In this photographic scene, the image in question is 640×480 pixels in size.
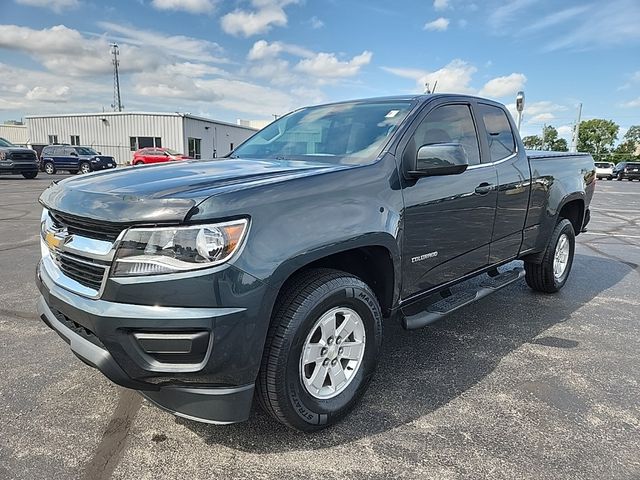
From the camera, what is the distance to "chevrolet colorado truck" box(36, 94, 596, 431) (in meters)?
2.00

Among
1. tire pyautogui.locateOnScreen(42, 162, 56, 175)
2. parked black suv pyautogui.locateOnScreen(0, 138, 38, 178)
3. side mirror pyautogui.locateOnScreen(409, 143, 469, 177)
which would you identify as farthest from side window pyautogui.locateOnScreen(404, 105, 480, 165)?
tire pyautogui.locateOnScreen(42, 162, 56, 175)

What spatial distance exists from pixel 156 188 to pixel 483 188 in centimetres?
246

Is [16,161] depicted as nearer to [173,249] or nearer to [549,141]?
[173,249]

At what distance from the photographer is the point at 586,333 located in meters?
4.07

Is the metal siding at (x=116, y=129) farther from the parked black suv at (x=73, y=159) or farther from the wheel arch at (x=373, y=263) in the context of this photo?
the wheel arch at (x=373, y=263)

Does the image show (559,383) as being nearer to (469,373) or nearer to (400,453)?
(469,373)

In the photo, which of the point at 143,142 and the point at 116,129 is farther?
the point at 116,129

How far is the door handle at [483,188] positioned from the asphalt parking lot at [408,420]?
1201mm

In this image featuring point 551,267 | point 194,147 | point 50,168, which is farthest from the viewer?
point 194,147

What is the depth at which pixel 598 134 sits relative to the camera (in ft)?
256

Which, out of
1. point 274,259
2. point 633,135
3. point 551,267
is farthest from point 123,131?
point 633,135

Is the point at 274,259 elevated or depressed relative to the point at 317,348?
elevated

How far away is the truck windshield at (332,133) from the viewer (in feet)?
10.2

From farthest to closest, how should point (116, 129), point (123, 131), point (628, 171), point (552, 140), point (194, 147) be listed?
point (552, 140)
point (194, 147)
point (116, 129)
point (123, 131)
point (628, 171)
